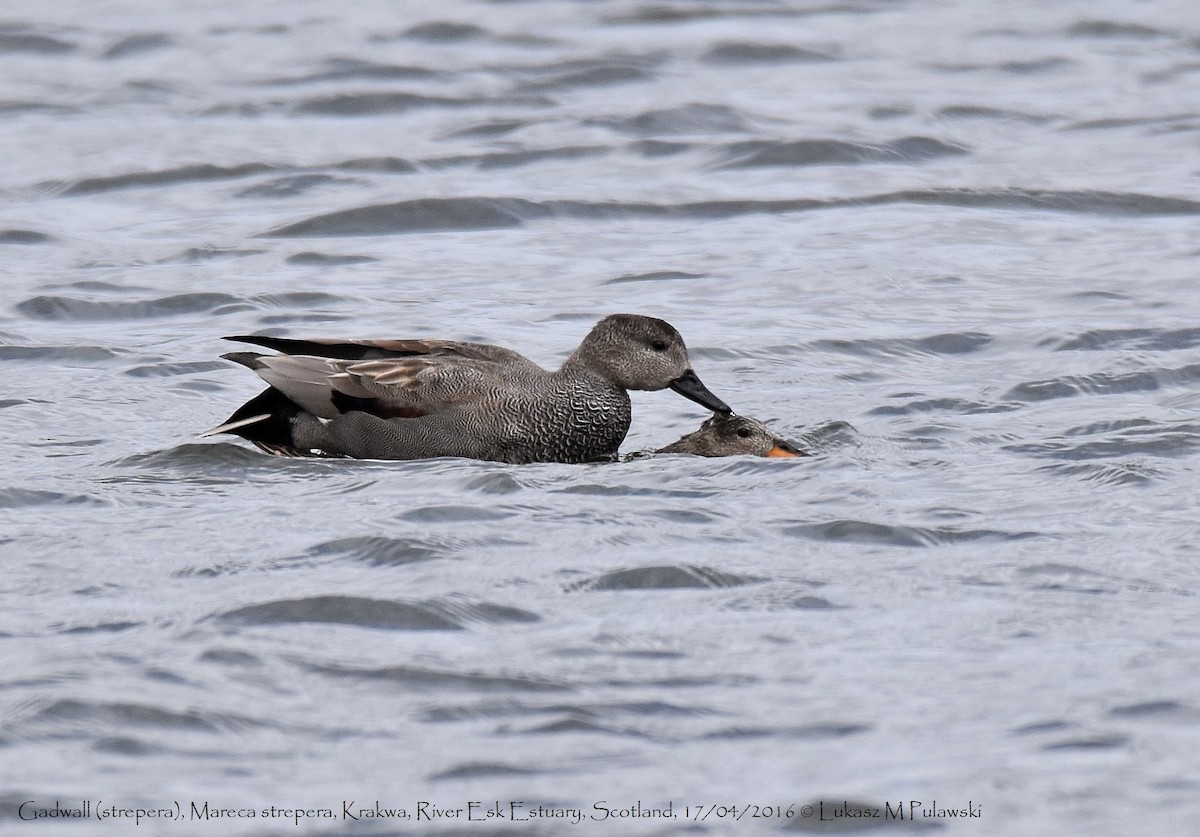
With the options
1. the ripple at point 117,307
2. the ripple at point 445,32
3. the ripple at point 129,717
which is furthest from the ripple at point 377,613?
the ripple at point 445,32

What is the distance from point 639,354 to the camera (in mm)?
9688

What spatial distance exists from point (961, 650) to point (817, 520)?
5.57 ft

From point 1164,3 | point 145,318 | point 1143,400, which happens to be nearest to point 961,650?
point 1143,400

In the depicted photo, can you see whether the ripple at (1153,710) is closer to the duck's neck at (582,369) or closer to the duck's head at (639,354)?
the duck's head at (639,354)

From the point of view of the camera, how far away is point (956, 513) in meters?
8.23

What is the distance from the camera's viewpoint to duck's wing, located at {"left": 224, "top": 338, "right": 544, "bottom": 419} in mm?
9227

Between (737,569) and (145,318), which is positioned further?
(145,318)

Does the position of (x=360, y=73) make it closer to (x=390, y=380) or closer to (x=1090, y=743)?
(x=390, y=380)

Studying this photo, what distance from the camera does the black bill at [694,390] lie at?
9688mm

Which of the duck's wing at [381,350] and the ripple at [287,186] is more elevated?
the duck's wing at [381,350]

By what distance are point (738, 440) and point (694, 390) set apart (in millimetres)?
472

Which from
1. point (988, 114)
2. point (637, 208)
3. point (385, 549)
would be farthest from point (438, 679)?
point (988, 114)

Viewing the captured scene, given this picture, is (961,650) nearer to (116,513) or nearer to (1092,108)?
(116,513)

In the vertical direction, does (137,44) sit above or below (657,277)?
above
